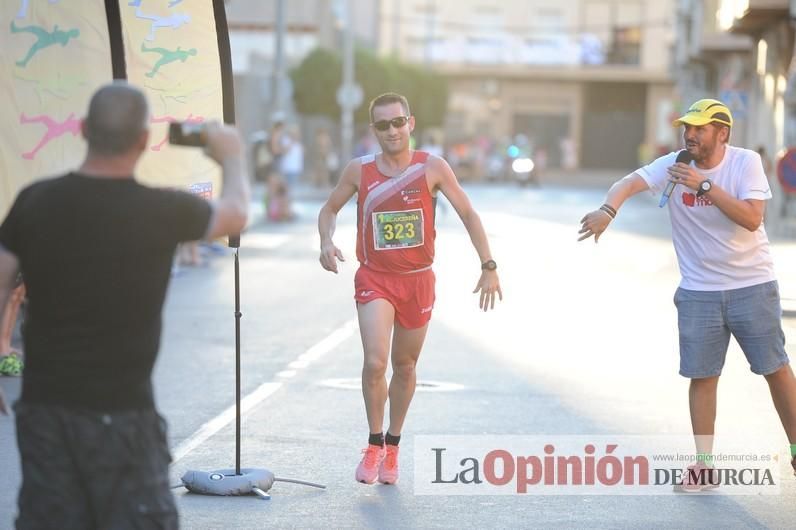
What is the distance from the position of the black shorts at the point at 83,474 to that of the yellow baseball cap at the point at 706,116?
3685 mm

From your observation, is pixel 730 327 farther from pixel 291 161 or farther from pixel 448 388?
pixel 291 161

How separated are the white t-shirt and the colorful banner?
225cm

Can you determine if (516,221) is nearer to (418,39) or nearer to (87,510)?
(87,510)

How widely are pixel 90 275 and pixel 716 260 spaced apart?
386 centimetres

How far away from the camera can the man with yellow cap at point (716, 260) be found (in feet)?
24.8

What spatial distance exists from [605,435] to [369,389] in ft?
6.28

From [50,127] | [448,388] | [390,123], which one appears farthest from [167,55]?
[448,388]

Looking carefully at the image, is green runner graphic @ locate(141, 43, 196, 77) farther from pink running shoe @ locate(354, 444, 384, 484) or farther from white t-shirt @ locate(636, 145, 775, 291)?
white t-shirt @ locate(636, 145, 775, 291)

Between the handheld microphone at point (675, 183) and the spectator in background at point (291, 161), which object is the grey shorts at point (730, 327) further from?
the spectator in background at point (291, 161)

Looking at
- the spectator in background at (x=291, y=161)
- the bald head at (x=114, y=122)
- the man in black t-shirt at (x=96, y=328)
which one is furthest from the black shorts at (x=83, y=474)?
the spectator in background at (x=291, y=161)

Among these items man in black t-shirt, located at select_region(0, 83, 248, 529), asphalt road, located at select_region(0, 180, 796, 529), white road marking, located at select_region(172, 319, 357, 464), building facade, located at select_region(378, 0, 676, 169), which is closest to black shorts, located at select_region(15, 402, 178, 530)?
man in black t-shirt, located at select_region(0, 83, 248, 529)

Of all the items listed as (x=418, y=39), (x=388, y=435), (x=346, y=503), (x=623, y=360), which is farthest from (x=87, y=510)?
(x=418, y=39)

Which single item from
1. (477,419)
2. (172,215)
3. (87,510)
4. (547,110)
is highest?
(172,215)

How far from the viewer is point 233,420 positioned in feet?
32.4
